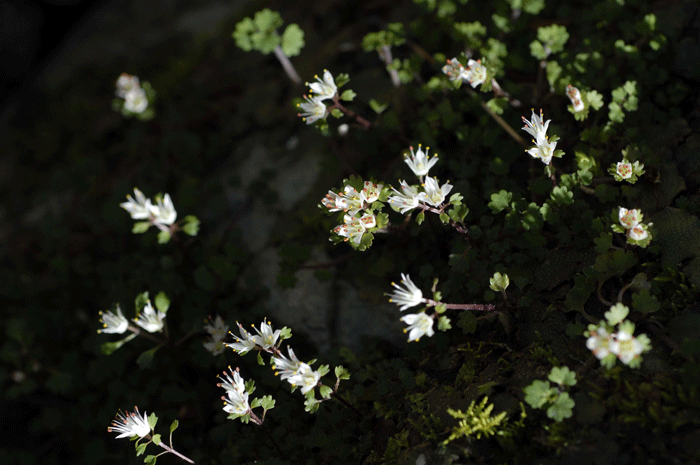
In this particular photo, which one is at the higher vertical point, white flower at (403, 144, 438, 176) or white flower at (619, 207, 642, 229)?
white flower at (619, 207, 642, 229)

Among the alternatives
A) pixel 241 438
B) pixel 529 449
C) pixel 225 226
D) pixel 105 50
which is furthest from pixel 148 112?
pixel 529 449

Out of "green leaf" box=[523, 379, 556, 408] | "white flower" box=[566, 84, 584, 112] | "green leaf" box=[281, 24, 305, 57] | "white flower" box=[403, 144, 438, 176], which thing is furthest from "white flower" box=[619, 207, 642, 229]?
"green leaf" box=[281, 24, 305, 57]

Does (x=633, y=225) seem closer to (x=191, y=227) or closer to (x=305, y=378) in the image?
(x=305, y=378)

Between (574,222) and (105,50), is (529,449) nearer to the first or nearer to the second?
(574,222)

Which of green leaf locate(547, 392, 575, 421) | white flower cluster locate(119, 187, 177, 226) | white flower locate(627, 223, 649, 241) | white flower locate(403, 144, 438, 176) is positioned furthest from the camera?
white flower cluster locate(119, 187, 177, 226)

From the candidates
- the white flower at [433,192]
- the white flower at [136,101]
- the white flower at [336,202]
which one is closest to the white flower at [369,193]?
the white flower at [336,202]

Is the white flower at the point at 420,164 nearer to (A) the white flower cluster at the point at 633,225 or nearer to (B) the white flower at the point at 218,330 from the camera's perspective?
(A) the white flower cluster at the point at 633,225

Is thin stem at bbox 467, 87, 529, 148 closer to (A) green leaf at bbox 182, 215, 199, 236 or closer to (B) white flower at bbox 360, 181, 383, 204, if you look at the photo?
(B) white flower at bbox 360, 181, 383, 204
